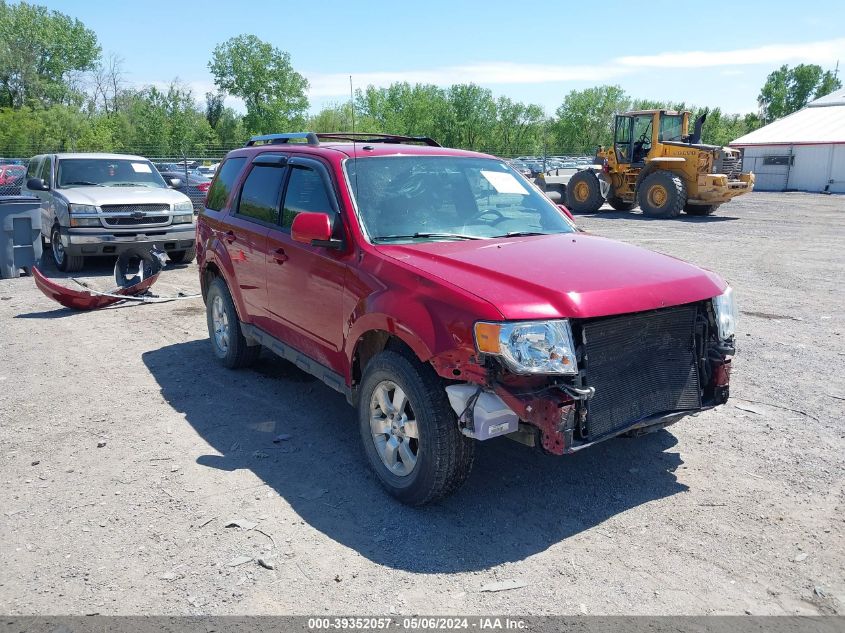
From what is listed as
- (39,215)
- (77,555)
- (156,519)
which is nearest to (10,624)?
(77,555)

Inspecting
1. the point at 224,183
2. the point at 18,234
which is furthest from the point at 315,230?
the point at 18,234

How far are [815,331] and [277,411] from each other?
19.3 feet

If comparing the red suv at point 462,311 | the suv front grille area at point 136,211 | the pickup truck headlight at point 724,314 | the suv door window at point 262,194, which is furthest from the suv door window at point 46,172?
the pickup truck headlight at point 724,314

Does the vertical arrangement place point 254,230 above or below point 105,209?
above

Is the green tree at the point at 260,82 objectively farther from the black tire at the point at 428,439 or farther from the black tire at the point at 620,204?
the black tire at the point at 428,439

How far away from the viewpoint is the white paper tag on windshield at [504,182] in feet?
17.0

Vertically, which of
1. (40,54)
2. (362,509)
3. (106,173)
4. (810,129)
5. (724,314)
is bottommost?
(362,509)

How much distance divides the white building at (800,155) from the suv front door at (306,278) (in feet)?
137

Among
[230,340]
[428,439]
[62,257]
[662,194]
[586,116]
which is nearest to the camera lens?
[428,439]

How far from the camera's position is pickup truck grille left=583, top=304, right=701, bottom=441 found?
11.6 ft

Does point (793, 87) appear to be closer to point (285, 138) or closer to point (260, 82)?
point (260, 82)

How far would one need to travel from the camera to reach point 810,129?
4353 centimetres

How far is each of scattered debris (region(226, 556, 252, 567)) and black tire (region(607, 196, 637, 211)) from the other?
21.8m

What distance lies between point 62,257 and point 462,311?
10680 millimetres
